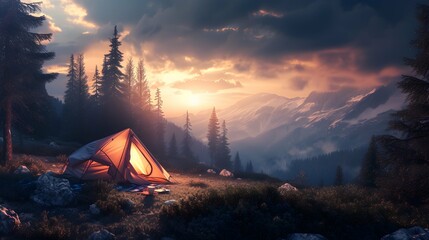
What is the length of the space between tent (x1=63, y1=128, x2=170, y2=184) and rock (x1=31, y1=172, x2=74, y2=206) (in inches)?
173

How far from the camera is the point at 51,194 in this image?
11.4 meters

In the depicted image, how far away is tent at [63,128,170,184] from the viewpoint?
648 inches

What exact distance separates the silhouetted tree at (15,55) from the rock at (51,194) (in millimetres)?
9583

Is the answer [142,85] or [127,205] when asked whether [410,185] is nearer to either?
[127,205]

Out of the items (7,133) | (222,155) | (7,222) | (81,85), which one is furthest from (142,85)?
(7,222)

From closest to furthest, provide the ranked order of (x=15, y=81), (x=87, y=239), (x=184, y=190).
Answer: (x=87, y=239) < (x=184, y=190) < (x=15, y=81)

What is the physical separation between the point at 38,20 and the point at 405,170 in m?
21.8

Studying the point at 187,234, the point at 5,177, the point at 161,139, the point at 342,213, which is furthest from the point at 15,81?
the point at 161,139

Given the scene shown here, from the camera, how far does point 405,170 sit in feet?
47.2

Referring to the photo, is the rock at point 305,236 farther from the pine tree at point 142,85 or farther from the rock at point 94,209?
the pine tree at point 142,85

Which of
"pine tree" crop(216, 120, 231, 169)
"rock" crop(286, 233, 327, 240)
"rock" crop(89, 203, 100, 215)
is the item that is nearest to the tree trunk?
"rock" crop(89, 203, 100, 215)

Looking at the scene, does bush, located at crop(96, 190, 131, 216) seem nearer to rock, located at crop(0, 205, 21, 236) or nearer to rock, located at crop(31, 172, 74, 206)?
rock, located at crop(31, 172, 74, 206)

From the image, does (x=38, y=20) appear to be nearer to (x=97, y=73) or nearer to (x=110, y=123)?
(x=110, y=123)

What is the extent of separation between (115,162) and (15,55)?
950 cm
